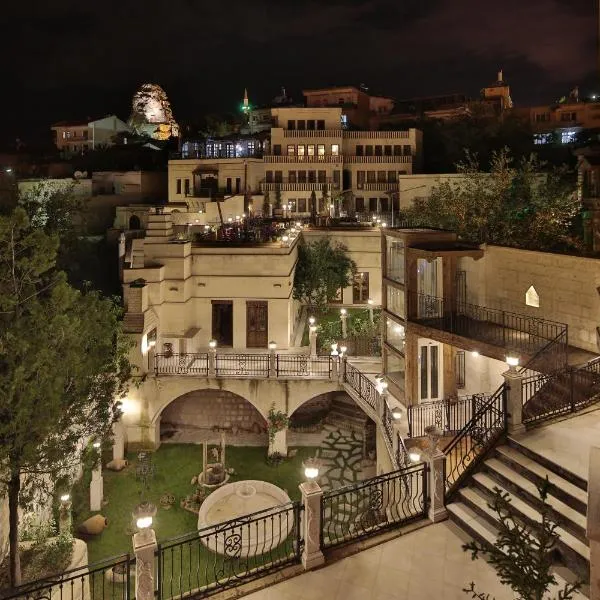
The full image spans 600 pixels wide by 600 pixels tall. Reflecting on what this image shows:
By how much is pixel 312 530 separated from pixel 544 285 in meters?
11.9

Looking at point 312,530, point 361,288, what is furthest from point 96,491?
point 361,288

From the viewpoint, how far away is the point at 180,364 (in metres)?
22.3

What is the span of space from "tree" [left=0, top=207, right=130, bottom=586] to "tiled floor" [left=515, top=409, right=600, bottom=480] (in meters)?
9.76

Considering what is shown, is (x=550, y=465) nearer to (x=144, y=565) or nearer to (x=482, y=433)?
(x=482, y=433)

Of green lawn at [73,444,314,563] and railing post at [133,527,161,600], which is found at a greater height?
railing post at [133,527,161,600]

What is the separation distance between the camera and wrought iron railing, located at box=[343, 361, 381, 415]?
18.5 meters

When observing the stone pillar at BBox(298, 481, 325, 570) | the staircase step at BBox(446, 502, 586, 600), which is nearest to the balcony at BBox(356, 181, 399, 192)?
the staircase step at BBox(446, 502, 586, 600)

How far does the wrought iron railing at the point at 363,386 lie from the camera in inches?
727

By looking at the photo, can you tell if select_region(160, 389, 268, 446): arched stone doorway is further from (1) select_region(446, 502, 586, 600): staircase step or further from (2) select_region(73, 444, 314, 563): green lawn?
(1) select_region(446, 502, 586, 600): staircase step

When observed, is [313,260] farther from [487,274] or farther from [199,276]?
[487,274]

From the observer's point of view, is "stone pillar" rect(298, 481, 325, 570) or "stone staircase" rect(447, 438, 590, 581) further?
"stone pillar" rect(298, 481, 325, 570)

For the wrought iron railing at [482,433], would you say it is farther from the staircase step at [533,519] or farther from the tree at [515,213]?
the tree at [515,213]

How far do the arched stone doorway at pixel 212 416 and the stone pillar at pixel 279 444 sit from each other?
6.48 feet

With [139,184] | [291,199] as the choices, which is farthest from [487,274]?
[139,184]
